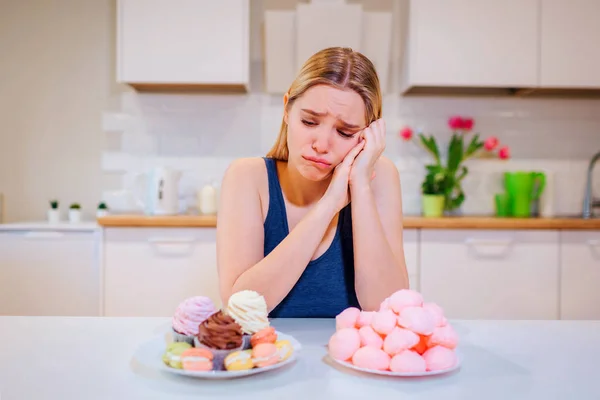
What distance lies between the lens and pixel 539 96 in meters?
3.24

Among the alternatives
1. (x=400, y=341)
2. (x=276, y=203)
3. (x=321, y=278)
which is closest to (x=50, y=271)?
(x=276, y=203)

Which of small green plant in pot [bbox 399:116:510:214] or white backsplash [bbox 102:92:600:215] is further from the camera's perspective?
white backsplash [bbox 102:92:600:215]

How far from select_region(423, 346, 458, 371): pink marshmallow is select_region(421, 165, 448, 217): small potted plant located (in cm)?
233

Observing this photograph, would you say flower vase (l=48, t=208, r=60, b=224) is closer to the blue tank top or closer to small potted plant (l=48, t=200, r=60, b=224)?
small potted plant (l=48, t=200, r=60, b=224)

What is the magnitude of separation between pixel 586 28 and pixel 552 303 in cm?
143

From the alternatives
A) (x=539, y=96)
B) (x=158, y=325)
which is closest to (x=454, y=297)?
(x=539, y=96)

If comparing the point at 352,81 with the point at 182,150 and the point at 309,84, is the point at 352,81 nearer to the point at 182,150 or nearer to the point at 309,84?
the point at 309,84

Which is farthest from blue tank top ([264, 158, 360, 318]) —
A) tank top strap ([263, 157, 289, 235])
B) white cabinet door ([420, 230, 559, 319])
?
white cabinet door ([420, 230, 559, 319])

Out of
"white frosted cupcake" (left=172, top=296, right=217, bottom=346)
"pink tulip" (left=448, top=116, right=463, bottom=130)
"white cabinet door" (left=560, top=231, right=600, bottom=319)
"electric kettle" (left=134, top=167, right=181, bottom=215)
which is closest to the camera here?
"white frosted cupcake" (left=172, top=296, right=217, bottom=346)

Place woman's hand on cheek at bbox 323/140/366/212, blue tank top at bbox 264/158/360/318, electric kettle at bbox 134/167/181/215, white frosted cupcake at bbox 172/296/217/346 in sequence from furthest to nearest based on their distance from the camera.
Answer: electric kettle at bbox 134/167/181/215, blue tank top at bbox 264/158/360/318, woman's hand on cheek at bbox 323/140/366/212, white frosted cupcake at bbox 172/296/217/346

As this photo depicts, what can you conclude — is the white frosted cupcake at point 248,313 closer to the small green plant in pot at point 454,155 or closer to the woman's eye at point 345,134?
the woman's eye at point 345,134

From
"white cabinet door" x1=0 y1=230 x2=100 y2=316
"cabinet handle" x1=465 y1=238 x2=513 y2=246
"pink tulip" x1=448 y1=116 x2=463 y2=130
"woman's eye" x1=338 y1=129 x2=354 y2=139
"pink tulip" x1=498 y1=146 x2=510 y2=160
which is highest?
"pink tulip" x1=448 y1=116 x2=463 y2=130

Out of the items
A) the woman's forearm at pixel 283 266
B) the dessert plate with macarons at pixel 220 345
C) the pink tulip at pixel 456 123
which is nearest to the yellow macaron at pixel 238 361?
the dessert plate with macarons at pixel 220 345

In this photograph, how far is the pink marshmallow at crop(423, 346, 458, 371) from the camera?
738 millimetres
